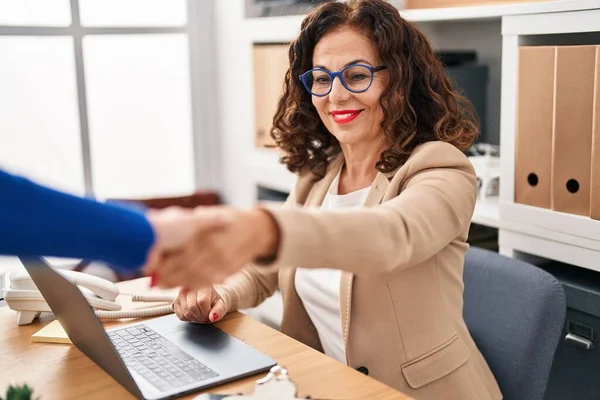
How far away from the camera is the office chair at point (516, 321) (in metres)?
1.47

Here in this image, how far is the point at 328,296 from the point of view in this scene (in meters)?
1.61

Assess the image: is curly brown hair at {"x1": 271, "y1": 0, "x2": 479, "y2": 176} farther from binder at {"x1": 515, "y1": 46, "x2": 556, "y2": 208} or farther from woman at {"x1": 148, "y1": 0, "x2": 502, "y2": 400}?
binder at {"x1": 515, "y1": 46, "x2": 556, "y2": 208}

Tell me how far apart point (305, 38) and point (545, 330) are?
Answer: 2.72ft

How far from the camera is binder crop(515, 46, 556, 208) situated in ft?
5.87

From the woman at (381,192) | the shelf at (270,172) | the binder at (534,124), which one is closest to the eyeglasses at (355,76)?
the woman at (381,192)

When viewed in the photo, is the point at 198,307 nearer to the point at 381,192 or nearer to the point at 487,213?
the point at 381,192

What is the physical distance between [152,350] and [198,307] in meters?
0.16

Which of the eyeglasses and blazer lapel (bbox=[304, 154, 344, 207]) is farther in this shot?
blazer lapel (bbox=[304, 154, 344, 207])

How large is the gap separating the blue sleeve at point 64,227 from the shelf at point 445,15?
119 cm

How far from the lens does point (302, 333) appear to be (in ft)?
5.61

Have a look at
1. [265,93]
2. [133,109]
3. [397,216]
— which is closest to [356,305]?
[397,216]

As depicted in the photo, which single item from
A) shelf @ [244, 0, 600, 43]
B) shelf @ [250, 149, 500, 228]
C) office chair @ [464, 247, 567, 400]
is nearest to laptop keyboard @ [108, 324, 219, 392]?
office chair @ [464, 247, 567, 400]

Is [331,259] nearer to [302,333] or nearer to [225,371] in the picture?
[225,371]

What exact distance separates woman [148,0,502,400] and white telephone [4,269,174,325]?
0.10 m
